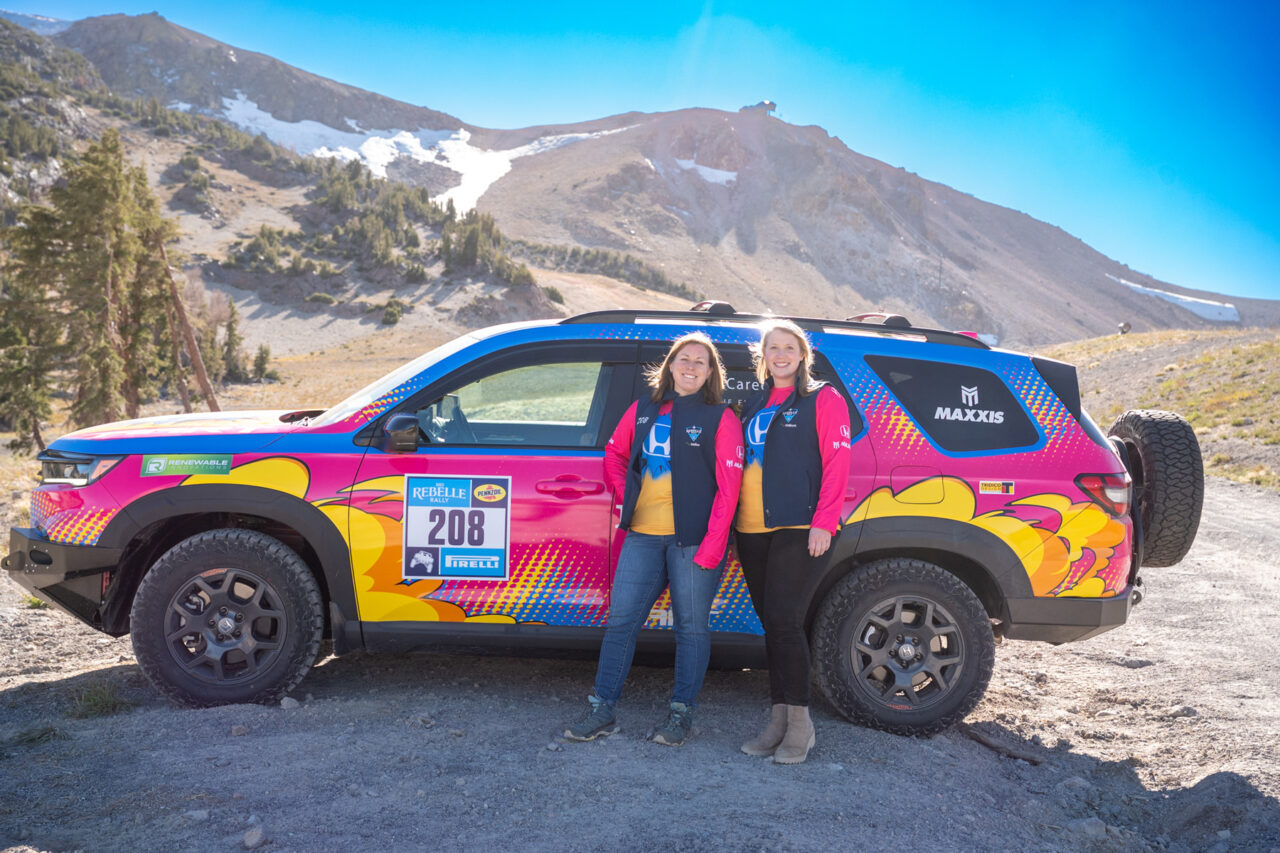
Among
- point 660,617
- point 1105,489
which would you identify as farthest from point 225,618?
point 1105,489

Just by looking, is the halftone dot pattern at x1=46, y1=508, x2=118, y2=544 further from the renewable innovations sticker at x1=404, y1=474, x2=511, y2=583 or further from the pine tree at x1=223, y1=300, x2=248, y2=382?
the pine tree at x1=223, y1=300, x2=248, y2=382

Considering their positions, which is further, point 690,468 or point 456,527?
point 456,527

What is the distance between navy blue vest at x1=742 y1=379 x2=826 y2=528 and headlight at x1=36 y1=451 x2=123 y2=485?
309 centimetres

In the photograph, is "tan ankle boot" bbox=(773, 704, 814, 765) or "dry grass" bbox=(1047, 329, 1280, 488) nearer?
"tan ankle boot" bbox=(773, 704, 814, 765)

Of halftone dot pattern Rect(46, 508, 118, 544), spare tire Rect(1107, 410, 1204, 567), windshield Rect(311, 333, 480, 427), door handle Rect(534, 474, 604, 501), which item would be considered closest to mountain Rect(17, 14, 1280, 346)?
spare tire Rect(1107, 410, 1204, 567)

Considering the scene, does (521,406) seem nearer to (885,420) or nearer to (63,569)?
(885,420)

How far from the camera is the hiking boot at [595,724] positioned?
386 cm

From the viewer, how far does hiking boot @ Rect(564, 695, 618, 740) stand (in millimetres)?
3863

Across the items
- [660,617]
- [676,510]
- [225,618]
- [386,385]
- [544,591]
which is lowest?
[225,618]

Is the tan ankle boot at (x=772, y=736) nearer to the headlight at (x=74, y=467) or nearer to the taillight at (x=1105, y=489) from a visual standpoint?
the taillight at (x=1105, y=489)

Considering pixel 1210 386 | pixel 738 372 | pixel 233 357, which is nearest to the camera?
pixel 738 372

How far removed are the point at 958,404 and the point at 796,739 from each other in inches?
68.6

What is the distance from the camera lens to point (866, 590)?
4.05m

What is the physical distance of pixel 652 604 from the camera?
12.8ft
